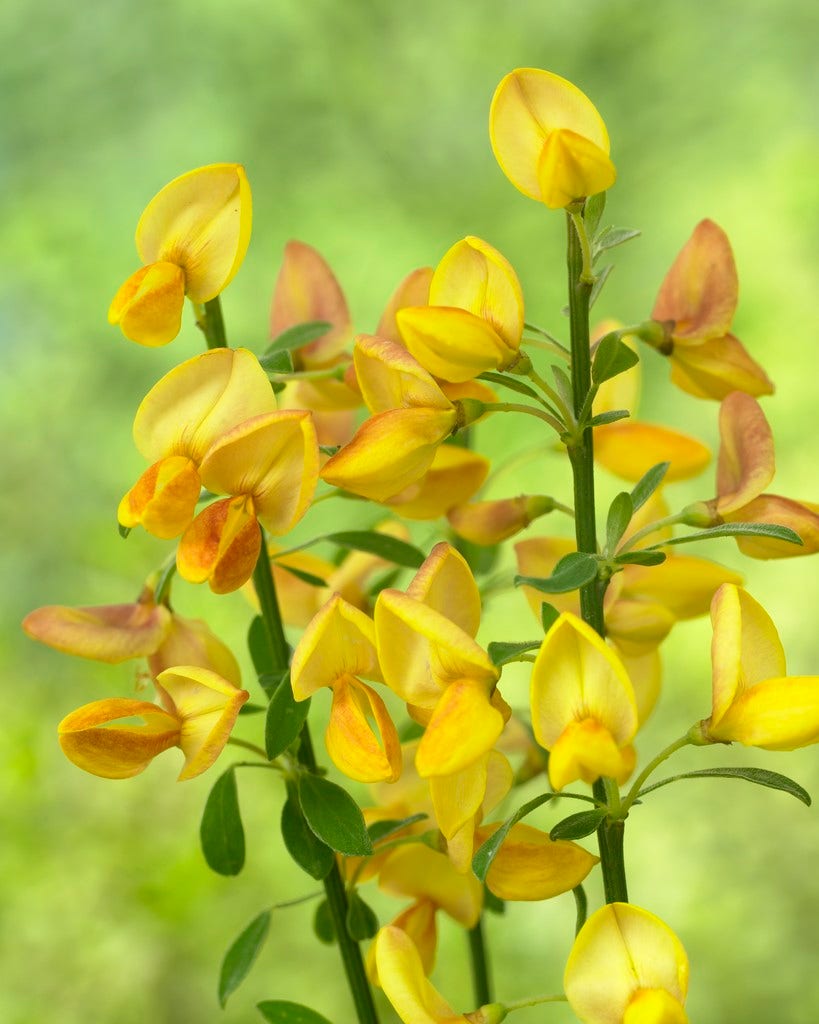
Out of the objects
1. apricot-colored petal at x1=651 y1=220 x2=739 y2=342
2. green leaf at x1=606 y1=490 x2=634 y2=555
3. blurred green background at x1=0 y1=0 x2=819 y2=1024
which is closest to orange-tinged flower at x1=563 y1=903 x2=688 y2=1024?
green leaf at x1=606 y1=490 x2=634 y2=555

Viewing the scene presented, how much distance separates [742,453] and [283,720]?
0.23 meters

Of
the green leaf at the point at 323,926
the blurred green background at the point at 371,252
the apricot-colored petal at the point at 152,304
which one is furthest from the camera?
the blurred green background at the point at 371,252

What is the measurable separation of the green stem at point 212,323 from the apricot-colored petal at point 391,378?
0.08m

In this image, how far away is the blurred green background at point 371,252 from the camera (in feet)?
5.22

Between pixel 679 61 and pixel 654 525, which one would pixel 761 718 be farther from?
pixel 679 61

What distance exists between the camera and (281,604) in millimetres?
710

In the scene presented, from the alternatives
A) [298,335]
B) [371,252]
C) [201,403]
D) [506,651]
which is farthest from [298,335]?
[371,252]

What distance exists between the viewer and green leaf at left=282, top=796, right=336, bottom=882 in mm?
573

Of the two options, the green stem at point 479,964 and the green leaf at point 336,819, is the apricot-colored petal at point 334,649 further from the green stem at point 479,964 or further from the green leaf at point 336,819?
the green stem at point 479,964

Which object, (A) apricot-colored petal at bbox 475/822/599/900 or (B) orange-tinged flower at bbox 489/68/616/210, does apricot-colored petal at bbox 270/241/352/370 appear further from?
(A) apricot-colored petal at bbox 475/822/599/900

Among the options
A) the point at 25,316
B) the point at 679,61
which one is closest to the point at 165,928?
the point at 25,316

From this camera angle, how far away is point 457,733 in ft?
1.55

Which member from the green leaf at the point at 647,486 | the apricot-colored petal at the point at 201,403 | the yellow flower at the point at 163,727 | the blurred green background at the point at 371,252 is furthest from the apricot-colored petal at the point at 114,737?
the blurred green background at the point at 371,252

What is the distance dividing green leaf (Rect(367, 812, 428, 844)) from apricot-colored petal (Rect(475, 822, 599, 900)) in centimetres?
8
